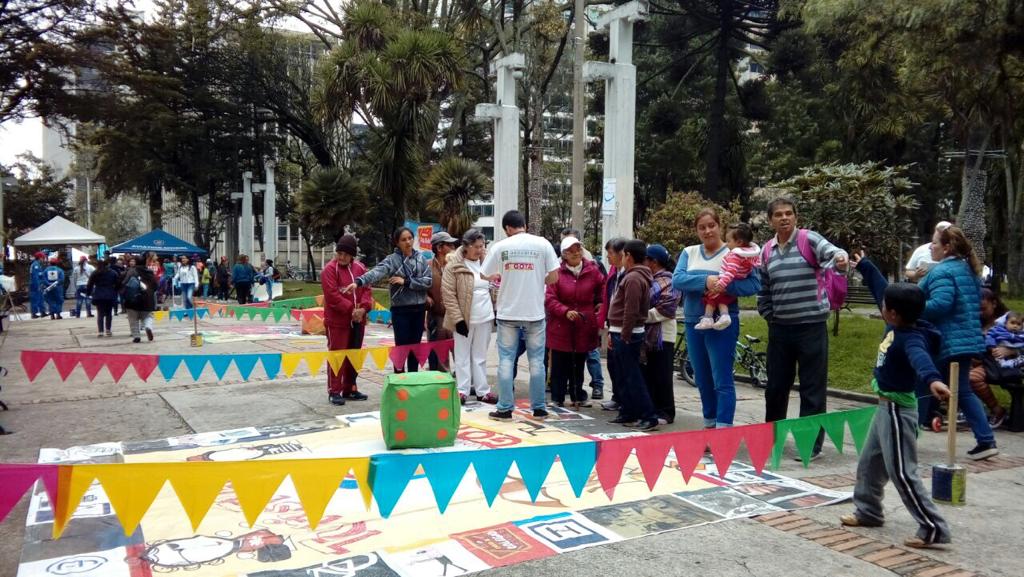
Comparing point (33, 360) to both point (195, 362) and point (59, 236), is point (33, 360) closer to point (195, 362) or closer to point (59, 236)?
point (195, 362)

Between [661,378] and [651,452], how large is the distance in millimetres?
2937

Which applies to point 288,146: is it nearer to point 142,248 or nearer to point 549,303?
point 142,248

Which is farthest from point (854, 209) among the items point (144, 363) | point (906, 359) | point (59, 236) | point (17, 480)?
point (59, 236)

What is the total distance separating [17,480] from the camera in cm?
308

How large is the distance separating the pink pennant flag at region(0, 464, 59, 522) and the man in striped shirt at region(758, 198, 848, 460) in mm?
4606

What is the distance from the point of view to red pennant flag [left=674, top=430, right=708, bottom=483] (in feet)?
14.5

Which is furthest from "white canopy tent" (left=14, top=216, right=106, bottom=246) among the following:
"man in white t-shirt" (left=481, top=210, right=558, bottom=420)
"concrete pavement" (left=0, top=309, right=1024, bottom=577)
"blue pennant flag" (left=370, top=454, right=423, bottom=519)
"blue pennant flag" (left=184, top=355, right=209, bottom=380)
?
"blue pennant flag" (left=370, top=454, right=423, bottom=519)

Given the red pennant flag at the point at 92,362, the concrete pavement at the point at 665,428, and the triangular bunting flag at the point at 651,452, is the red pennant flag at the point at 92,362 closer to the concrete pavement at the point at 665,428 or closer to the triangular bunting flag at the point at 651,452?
the concrete pavement at the point at 665,428

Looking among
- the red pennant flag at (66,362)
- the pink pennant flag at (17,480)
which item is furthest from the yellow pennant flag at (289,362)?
the pink pennant flag at (17,480)

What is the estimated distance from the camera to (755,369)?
977 cm

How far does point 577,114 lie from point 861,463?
34.6 feet

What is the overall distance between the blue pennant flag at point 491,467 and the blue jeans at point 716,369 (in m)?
2.65

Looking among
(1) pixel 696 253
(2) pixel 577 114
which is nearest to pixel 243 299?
(2) pixel 577 114

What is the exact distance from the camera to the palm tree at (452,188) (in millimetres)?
21625
